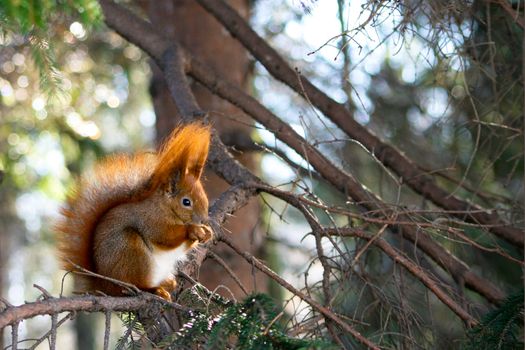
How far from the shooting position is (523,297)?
1874mm

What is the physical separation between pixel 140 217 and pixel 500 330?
3.11ft

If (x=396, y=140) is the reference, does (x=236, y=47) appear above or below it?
above

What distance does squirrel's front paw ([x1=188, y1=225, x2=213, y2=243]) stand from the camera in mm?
2160

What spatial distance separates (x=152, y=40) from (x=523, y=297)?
1668 mm

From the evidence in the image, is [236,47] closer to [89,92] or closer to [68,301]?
[89,92]

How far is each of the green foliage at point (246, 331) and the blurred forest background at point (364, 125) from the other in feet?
1.31

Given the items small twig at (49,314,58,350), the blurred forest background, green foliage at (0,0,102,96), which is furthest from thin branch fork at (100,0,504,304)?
small twig at (49,314,58,350)

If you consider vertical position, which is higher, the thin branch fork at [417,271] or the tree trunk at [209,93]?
the tree trunk at [209,93]

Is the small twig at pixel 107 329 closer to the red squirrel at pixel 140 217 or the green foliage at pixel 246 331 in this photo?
the green foliage at pixel 246 331

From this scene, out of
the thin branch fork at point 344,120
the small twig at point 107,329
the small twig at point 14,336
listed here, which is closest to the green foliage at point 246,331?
the small twig at point 107,329

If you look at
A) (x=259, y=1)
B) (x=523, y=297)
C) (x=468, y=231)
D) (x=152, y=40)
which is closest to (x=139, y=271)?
(x=523, y=297)

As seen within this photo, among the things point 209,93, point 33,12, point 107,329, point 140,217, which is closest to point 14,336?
point 107,329

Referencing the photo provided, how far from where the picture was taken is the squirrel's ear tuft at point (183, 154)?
7.12 feet

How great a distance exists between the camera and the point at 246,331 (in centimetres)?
139
